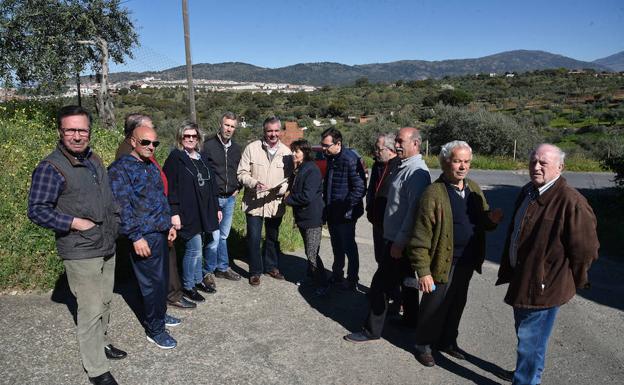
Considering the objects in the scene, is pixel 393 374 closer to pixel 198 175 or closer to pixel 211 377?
pixel 211 377

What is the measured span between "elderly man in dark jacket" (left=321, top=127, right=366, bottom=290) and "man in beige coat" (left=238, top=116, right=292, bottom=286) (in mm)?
544

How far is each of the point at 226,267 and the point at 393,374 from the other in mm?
2608

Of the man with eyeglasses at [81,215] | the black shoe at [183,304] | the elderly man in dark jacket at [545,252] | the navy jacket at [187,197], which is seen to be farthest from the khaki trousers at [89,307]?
the elderly man in dark jacket at [545,252]

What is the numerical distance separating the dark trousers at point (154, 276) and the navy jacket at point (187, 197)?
0.65m

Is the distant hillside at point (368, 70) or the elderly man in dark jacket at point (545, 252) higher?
the distant hillside at point (368, 70)

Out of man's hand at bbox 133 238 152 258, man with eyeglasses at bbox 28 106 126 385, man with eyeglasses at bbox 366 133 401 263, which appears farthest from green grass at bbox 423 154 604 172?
man with eyeglasses at bbox 28 106 126 385

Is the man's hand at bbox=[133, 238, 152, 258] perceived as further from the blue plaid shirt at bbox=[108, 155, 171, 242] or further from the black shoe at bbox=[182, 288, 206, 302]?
the black shoe at bbox=[182, 288, 206, 302]

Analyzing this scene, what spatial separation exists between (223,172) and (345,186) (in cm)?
138

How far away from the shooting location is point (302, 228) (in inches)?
202

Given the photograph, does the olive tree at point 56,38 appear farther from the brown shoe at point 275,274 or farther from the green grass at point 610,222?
the green grass at point 610,222

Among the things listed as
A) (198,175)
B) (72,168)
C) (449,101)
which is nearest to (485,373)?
(198,175)

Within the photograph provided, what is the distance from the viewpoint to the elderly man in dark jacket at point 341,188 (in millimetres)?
4961

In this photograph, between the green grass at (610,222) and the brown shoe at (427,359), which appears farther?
the green grass at (610,222)

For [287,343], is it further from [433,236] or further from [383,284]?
[433,236]
